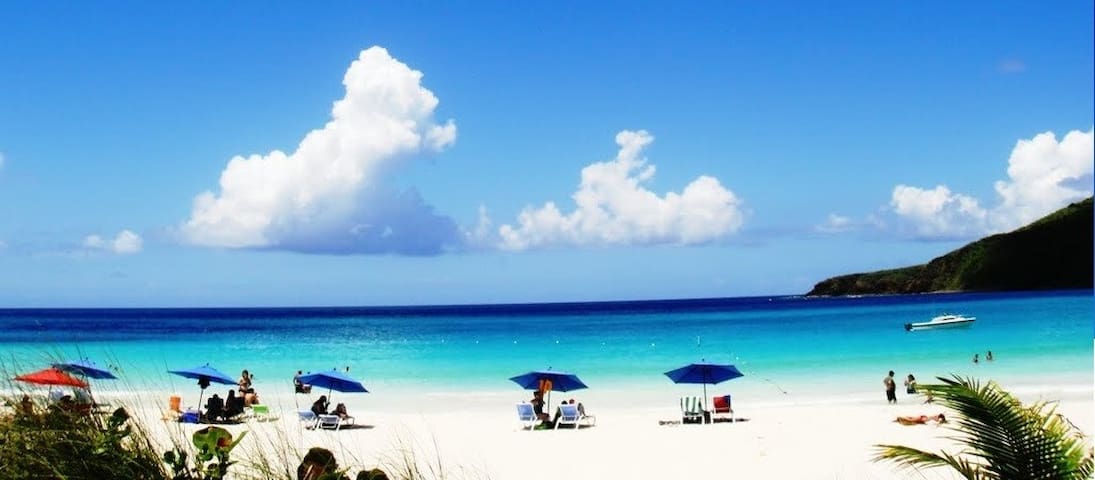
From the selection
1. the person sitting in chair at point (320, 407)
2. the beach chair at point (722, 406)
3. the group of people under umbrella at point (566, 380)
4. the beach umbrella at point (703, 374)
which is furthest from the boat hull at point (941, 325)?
the person sitting in chair at point (320, 407)

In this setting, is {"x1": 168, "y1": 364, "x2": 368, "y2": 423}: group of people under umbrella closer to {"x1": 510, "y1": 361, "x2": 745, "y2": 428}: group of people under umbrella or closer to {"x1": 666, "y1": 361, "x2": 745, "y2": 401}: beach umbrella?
{"x1": 510, "y1": 361, "x2": 745, "y2": 428}: group of people under umbrella

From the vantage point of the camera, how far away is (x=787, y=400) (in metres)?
22.4

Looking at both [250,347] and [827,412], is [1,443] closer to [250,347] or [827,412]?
[827,412]

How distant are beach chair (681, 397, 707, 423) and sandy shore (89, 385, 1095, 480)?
1.48 ft

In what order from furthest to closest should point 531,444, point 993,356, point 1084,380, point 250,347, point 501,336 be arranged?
point 501,336, point 250,347, point 993,356, point 1084,380, point 531,444

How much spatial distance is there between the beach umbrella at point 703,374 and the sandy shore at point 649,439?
31.6 inches

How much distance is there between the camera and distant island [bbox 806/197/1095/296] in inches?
4719

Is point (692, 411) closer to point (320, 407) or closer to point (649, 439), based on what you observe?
point (649, 439)

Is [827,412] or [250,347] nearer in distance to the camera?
[827,412]

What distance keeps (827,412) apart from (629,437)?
216 inches

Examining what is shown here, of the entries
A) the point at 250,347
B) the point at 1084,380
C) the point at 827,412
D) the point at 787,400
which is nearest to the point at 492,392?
the point at 787,400

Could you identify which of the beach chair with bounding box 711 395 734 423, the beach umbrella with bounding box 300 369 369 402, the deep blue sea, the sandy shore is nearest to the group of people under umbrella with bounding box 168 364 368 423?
the beach umbrella with bounding box 300 369 369 402

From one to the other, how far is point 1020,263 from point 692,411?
130227mm

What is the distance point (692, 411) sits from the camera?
57.4ft
